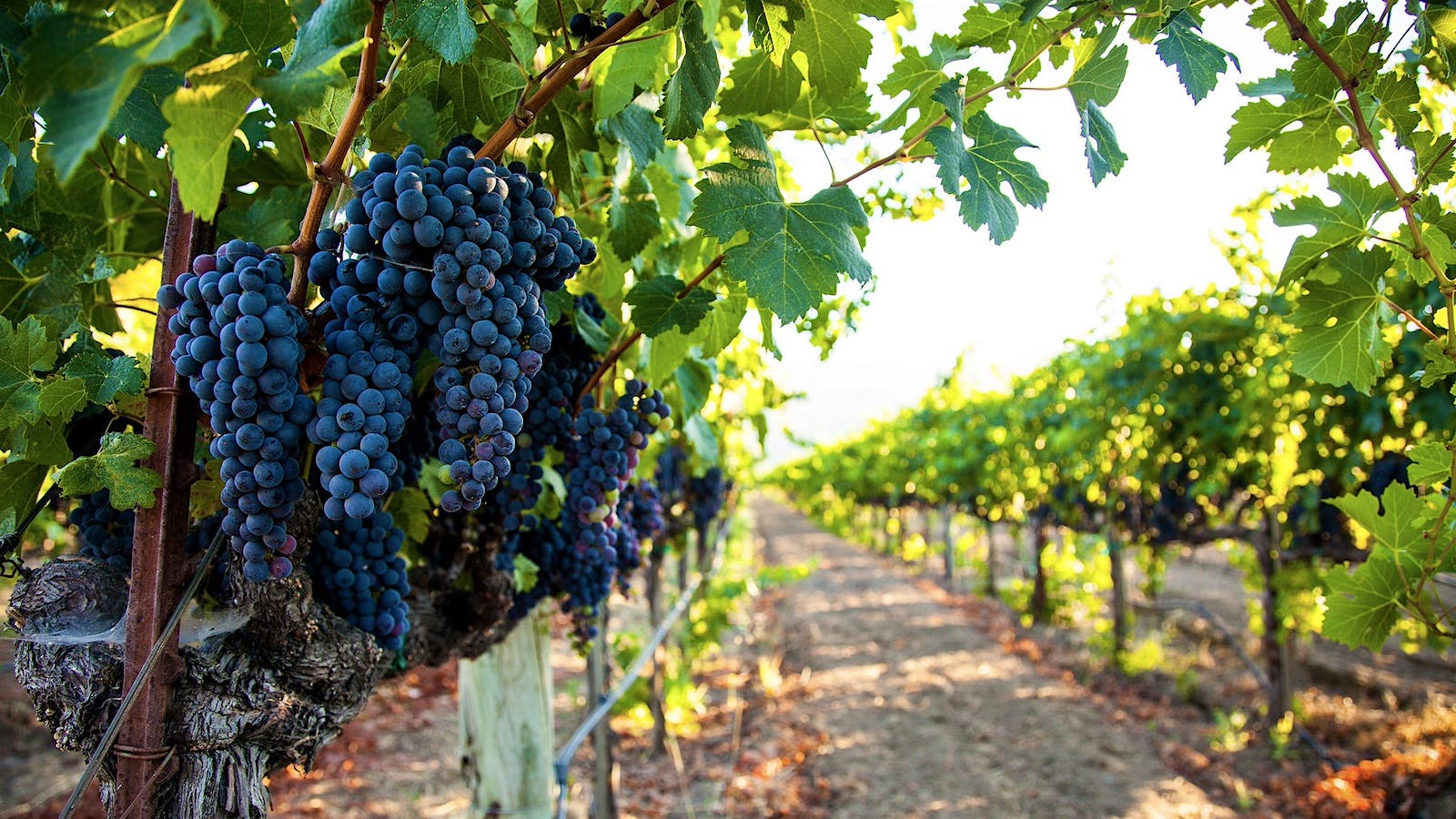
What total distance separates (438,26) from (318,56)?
17 centimetres

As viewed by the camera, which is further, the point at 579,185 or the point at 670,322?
the point at 579,185

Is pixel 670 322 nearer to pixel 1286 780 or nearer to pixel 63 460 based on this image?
pixel 63 460

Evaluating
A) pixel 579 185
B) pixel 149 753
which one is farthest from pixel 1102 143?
pixel 149 753

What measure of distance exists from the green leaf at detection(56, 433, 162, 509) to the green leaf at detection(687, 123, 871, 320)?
0.77 m

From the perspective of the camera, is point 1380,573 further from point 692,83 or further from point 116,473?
point 116,473

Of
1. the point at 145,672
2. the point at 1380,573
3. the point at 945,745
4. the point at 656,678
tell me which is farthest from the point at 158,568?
the point at 945,745

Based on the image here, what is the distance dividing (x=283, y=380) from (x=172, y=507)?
11.3 inches

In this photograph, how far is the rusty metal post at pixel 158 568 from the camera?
106 centimetres

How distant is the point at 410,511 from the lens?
1.61 meters

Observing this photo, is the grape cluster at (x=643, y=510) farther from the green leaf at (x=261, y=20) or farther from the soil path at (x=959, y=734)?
the soil path at (x=959, y=734)

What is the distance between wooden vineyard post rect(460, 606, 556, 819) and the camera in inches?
109

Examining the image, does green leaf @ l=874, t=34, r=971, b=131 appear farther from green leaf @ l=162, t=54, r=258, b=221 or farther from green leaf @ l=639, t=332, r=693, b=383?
green leaf @ l=162, t=54, r=258, b=221

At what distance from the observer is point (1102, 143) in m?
1.35

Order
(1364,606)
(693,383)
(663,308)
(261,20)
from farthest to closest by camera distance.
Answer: (693,383), (1364,606), (663,308), (261,20)
